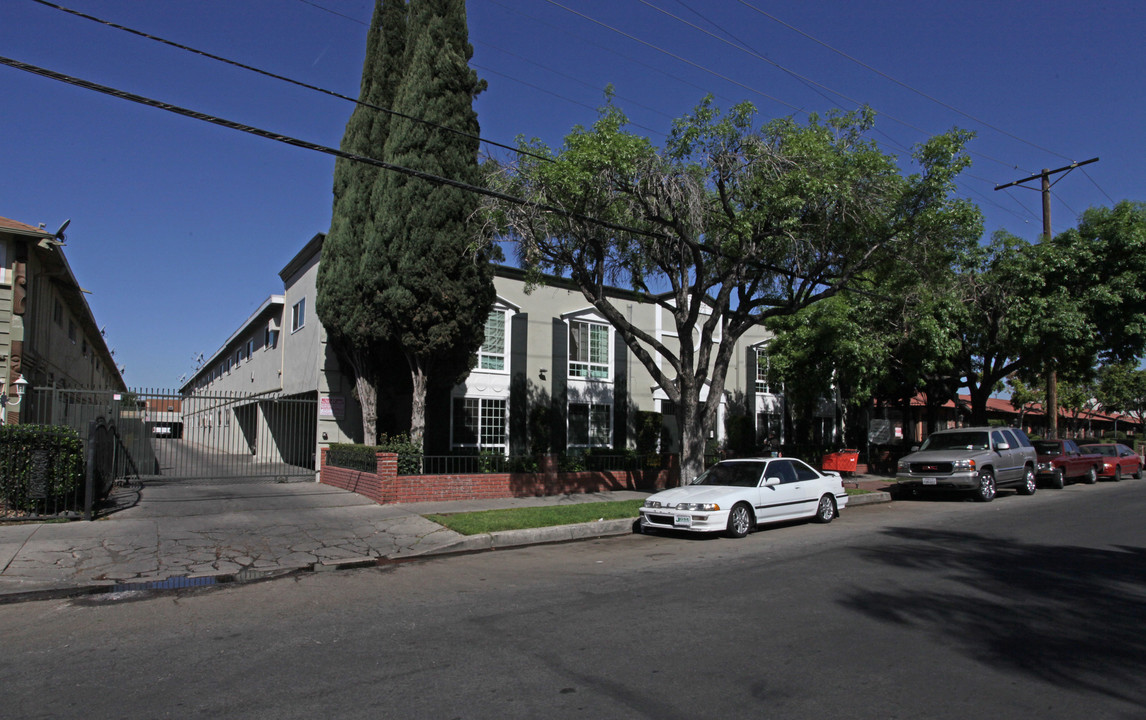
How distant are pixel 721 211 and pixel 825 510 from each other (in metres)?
6.21

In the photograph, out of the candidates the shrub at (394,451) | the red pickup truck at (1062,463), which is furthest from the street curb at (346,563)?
the red pickup truck at (1062,463)

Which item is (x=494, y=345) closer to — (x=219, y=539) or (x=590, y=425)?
(x=590, y=425)

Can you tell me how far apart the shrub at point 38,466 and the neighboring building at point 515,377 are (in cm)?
747

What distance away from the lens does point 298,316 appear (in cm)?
2255

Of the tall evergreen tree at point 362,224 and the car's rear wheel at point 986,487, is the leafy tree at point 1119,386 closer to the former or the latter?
the car's rear wheel at point 986,487

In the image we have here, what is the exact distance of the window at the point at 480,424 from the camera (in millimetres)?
20797

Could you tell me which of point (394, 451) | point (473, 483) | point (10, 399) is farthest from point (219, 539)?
point (10, 399)

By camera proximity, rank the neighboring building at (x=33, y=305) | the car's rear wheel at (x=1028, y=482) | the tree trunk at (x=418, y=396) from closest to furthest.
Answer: the neighboring building at (x=33, y=305), the tree trunk at (x=418, y=396), the car's rear wheel at (x=1028, y=482)

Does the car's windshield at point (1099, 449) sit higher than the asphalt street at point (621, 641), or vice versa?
the car's windshield at point (1099, 449)

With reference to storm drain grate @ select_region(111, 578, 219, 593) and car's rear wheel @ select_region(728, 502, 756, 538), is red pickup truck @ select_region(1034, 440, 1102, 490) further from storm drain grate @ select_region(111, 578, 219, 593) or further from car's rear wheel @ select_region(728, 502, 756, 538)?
storm drain grate @ select_region(111, 578, 219, 593)

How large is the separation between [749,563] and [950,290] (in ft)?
53.6

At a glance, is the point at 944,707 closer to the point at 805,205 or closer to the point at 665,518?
the point at 665,518

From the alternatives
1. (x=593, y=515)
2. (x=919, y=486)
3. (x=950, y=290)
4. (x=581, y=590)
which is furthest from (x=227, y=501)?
(x=950, y=290)

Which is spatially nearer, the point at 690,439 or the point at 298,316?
the point at 690,439
